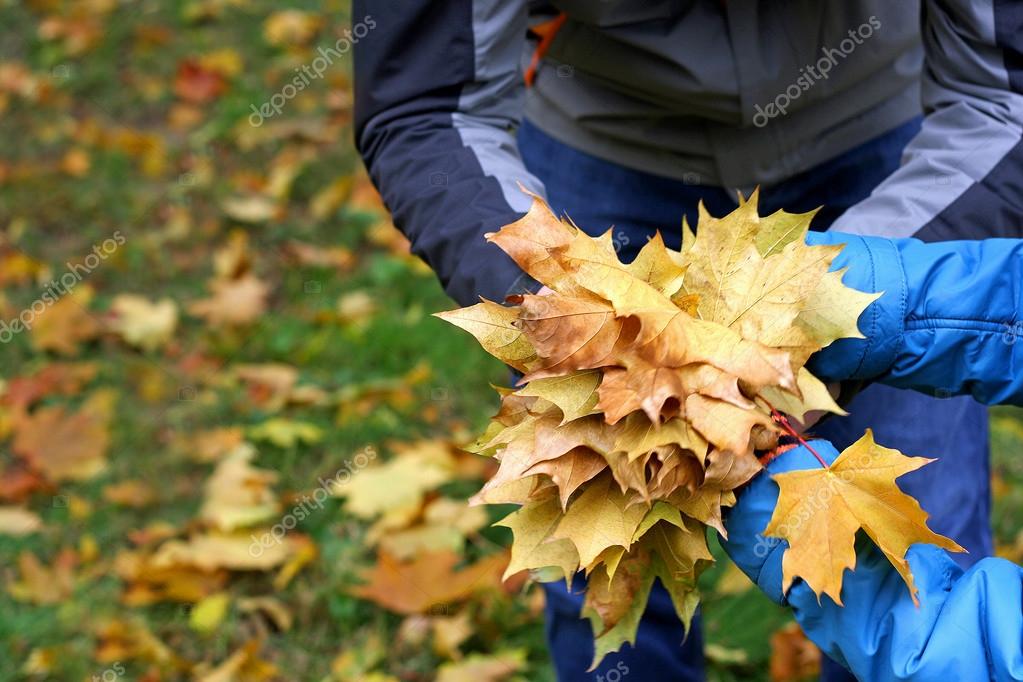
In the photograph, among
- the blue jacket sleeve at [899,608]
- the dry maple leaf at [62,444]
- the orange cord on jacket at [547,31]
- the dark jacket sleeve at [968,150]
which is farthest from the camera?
the dry maple leaf at [62,444]

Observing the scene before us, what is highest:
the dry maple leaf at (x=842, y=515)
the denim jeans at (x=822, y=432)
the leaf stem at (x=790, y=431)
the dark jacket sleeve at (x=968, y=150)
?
the dark jacket sleeve at (x=968, y=150)

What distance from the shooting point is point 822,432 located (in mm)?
→ 1529

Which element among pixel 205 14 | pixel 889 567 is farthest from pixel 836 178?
pixel 205 14

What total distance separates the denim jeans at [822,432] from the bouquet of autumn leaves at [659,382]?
44 cm

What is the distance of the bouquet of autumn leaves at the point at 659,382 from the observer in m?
1.05

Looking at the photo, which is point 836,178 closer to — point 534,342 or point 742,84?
point 742,84

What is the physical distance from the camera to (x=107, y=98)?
432cm

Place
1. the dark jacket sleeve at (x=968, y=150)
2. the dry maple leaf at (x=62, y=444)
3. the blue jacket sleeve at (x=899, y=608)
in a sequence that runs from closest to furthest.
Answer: the blue jacket sleeve at (x=899, y=608) < the dark jacket sleeve at (x=968, y=150) < the dry maple leaf at (x=62, y=444)

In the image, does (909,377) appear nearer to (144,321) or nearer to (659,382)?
(659,382)

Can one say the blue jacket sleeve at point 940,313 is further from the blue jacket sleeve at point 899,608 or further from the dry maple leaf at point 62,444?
the dry maple leaf at point 62,444

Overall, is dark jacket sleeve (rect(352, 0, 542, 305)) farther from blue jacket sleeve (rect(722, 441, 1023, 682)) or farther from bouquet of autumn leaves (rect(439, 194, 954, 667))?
blue jacket sleeve (rect(722, 441, 1023, 682))

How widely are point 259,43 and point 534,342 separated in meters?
3.77

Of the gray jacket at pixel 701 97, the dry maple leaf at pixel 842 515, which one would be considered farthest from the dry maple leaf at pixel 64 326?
the dry maple leaf at pixel 842 515

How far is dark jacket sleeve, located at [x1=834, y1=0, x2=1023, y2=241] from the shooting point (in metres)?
1.33
